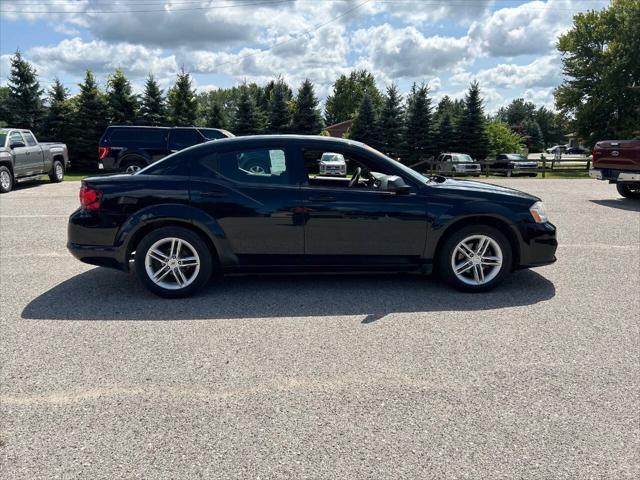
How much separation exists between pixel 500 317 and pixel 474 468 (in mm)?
2282

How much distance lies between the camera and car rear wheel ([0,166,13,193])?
14.6 metres

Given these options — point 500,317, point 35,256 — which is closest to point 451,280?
point 500,317

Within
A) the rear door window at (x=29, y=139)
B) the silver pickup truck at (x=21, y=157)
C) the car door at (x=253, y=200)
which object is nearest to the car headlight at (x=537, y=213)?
the car door at (x=253, y=200)

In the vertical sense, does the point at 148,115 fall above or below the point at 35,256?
above

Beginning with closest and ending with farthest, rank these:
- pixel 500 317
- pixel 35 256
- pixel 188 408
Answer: pixel 188 408 → pixel 500 317 → pixel 35 256

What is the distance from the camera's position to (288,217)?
16.5ft

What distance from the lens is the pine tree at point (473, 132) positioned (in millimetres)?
33906

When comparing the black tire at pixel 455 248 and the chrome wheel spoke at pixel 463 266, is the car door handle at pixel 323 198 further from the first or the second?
the chrome wheel spoke at pixel 463 266

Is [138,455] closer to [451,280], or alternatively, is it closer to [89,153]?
[451,280]

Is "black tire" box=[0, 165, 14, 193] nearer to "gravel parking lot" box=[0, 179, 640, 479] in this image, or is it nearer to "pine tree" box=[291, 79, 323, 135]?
"gravel parking lot" box=[0, 179, 640, 479]

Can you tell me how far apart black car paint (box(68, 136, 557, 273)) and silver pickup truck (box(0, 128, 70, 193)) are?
11.8 metres

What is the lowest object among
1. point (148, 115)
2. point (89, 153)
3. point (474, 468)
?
point (474, 468)

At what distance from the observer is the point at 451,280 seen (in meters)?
5.21

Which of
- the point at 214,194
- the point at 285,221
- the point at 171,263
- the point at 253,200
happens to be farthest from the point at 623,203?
the point at 171,263
